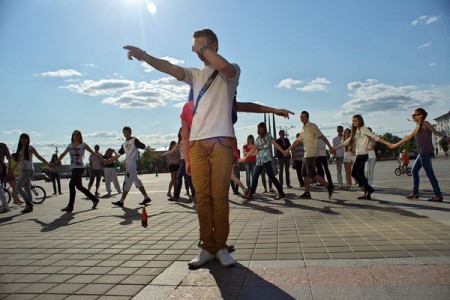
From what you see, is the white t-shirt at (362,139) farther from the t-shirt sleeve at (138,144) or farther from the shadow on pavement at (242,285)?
the shadow on pavement at (242,285)

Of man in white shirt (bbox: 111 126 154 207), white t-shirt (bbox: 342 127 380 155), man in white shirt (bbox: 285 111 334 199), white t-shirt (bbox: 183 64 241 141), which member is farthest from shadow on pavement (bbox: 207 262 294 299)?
man in white shirt (bbox: 111 126 154 207)

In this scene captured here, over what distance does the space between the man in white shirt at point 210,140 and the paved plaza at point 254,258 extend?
0.28 metres

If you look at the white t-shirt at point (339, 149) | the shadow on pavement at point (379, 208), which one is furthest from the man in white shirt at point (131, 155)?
the white t-shirt at point (339, 149)

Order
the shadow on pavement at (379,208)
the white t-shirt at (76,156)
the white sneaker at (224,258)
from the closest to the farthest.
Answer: the white sneaker at (224,258)
the shadow on pavement at (379,208)
the white t-shirt at (76,156)

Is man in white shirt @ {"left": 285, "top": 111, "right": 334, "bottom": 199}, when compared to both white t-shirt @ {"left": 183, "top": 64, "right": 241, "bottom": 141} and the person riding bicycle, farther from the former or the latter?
the person riding bicycle

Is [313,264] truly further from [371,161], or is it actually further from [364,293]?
[371,161]

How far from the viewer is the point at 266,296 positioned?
2.49 metres

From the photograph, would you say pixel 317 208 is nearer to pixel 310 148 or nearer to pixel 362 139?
pixel 310 148

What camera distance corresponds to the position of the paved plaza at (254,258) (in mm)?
2646

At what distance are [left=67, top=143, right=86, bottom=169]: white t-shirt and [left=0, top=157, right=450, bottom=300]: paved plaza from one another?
2883 millimetres

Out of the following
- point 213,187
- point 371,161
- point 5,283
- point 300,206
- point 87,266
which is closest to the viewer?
point 5,283

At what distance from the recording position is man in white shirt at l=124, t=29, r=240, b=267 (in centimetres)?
330

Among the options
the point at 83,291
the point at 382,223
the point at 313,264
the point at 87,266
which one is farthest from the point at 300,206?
the point at 83,291

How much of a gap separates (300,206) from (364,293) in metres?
5.00
